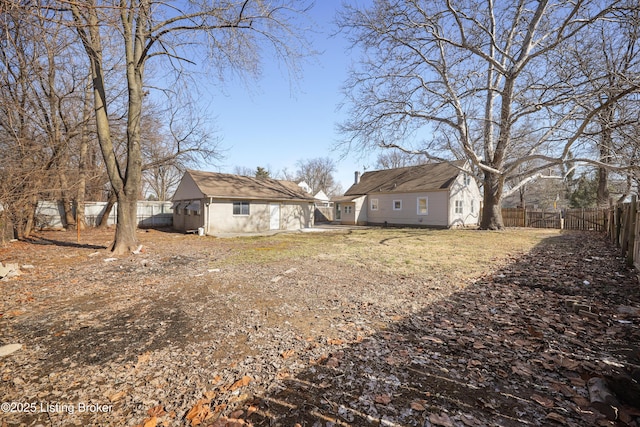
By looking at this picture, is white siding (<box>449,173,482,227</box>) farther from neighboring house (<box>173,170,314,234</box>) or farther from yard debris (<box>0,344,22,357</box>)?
yard debris (<box>0,344,22,357</box>)

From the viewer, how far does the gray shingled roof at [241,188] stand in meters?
17.9

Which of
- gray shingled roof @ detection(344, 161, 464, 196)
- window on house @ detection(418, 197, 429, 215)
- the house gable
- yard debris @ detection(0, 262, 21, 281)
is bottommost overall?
yard debris @ detection(0, 262, 21, 281)

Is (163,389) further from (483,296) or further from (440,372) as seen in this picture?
(483,296)

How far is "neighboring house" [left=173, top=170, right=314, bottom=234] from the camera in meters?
17.6

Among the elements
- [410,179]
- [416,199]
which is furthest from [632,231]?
[410,179]

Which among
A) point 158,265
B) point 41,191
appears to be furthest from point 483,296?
point 41,191

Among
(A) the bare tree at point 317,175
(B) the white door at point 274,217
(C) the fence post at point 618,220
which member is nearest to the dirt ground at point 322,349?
(C) the fence post at point 618,220

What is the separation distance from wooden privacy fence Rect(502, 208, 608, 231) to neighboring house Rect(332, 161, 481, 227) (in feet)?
9.32

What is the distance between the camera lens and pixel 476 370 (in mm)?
2803

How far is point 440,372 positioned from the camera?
278cm

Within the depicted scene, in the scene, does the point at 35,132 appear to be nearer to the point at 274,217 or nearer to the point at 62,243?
the point at 62,243

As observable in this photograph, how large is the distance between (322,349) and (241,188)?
17532 millimetres

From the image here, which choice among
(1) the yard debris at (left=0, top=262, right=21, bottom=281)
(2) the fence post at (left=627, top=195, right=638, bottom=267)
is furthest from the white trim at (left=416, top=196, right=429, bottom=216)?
(1) the yard debris at (left=0, top=262, right=21, bottom=281)

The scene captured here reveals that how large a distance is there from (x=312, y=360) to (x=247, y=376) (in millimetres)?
707
